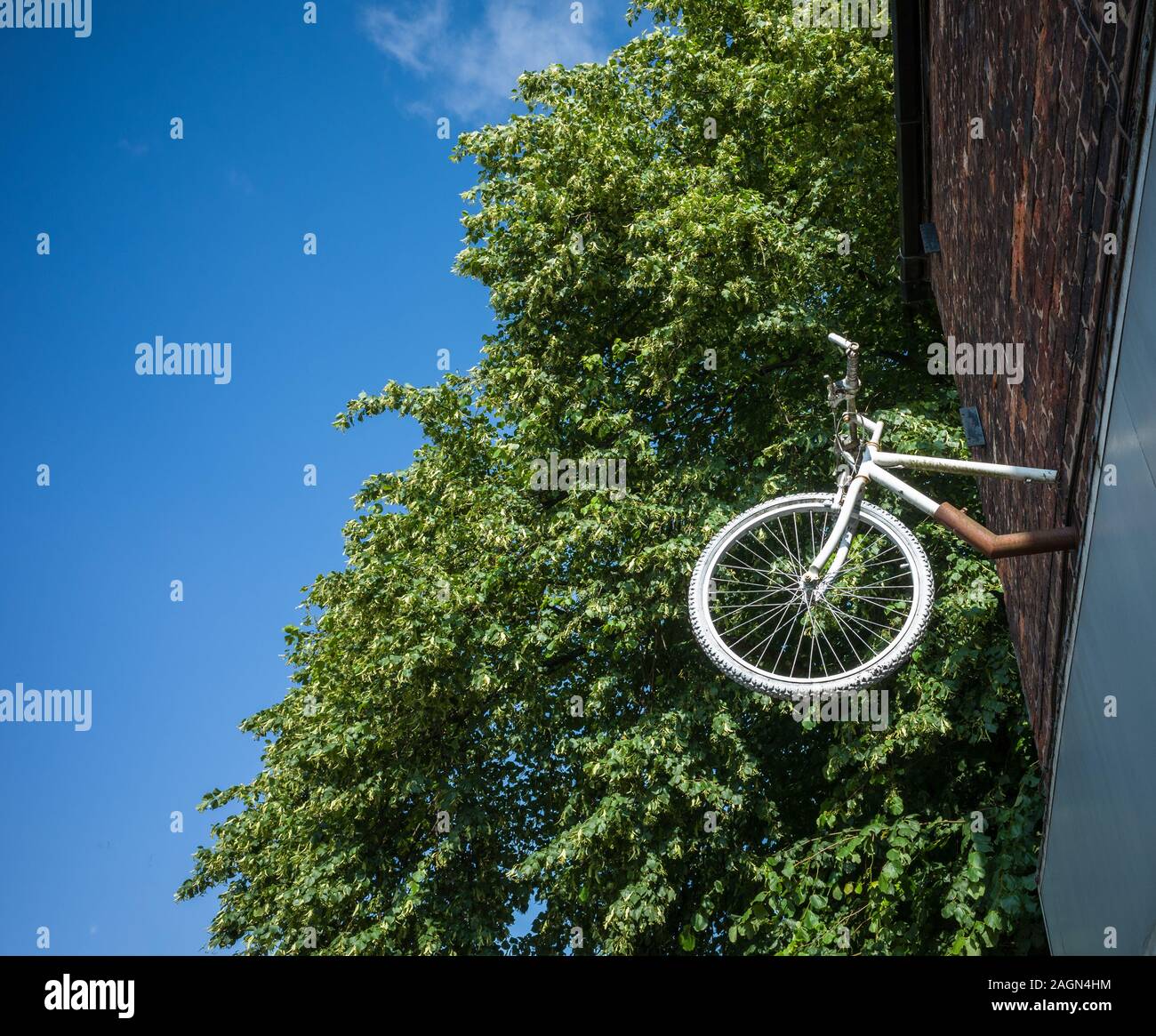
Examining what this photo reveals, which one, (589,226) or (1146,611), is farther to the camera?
(589,226)

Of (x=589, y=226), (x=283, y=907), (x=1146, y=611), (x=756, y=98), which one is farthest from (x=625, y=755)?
(x=756, y=98)

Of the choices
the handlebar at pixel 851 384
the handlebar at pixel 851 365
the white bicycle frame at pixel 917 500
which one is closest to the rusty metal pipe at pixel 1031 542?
→ the white bicycle frame at pixel 917 500

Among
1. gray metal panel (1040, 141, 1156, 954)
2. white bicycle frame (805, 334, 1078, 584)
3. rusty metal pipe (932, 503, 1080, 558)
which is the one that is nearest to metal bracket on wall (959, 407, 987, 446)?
white bicycle frame (805, 334, 1078, 584)

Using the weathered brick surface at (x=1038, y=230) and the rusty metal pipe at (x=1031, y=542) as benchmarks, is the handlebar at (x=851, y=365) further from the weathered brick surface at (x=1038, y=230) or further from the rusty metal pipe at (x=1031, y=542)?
the rusty metal pipe at (x=1031, y=542)

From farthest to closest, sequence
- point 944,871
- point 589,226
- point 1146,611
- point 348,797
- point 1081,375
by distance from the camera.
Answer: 1. point 589,226
2. point 348,797
3. point 944,871
4. point 1081,375
5. point 1146,611

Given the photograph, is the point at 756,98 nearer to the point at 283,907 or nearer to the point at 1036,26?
the point at 1036,26

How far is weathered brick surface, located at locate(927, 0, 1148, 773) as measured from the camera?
14.0 ft

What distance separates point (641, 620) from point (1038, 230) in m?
7.07

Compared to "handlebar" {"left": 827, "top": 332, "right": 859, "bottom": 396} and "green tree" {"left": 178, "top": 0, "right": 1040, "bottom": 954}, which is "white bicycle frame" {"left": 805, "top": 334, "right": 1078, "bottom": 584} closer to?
"handlebar" {"left": 827, "top": 332, "right": 859, "bottom": 396}

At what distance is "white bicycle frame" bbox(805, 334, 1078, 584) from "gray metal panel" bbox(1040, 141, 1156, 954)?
30 centimetres

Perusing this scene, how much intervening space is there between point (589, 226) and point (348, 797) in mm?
7204

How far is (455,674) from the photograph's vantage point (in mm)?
12453

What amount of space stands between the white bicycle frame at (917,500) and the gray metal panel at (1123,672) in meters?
0.30

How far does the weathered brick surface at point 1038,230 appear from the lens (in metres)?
4.26
